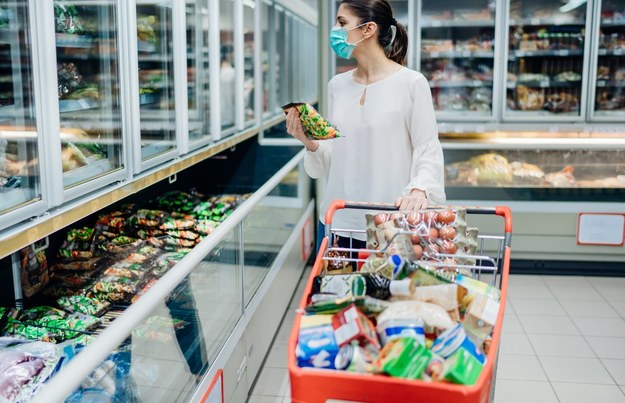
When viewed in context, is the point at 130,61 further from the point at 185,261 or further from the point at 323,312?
the point at 323,312

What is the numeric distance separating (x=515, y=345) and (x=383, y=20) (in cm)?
225

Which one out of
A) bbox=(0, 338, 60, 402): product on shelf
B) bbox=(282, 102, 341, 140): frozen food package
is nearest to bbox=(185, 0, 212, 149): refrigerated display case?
bbox=(282, 102, 341, 140): frozen food package

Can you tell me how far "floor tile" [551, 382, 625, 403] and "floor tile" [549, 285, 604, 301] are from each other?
4.41ft

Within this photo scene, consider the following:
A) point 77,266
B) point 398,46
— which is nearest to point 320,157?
point 398,46

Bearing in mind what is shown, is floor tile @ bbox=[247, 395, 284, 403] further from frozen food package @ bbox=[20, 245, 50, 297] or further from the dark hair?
the dark hair

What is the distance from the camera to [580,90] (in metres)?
5.62

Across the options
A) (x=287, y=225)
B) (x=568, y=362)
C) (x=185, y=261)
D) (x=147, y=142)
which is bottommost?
(x=568, y=362)

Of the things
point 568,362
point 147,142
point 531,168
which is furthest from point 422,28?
point 147,142

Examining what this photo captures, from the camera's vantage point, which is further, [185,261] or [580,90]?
[580,90]

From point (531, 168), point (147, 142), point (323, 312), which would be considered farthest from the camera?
point (531, 168)

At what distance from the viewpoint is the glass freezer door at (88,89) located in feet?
7.25

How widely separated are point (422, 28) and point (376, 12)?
3.57 m

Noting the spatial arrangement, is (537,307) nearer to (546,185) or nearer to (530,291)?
(530,291)

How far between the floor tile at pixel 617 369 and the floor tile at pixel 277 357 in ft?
5.69
